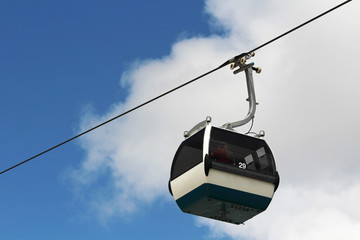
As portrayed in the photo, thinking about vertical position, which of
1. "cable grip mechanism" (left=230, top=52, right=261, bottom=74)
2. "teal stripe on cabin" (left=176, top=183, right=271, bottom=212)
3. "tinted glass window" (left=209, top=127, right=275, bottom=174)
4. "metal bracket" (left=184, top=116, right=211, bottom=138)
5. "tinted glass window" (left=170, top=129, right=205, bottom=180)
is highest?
"cable grip mechanism" (left=230, top=52, right=261, bottom=74)

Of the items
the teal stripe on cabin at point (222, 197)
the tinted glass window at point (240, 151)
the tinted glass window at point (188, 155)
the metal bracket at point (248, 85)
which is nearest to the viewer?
the teal stripe on cabin at point (222, 197)

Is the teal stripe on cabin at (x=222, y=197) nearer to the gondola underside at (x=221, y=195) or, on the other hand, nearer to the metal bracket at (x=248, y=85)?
the gondola underside at (x=221, y=195)

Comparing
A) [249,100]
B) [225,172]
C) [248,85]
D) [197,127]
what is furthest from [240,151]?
[248,85]

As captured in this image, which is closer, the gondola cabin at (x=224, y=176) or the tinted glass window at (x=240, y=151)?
the gondola cabin at (x=224, y=176)

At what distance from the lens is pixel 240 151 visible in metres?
12.2

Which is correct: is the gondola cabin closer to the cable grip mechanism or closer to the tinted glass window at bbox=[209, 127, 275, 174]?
the tinted glass window at bbox=[209, 127, 275, 174]

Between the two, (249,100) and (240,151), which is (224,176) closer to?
(240,151)

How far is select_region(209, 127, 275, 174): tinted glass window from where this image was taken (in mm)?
11961

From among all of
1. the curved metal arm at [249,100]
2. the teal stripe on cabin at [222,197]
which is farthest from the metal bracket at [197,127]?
the teal stripe on cabin at [222,197]

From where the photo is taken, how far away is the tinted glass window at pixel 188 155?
39.7 ft

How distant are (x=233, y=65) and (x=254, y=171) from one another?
1.91m

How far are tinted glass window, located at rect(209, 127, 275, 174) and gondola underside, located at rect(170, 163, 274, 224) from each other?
313mm

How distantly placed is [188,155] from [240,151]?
3.09 ft

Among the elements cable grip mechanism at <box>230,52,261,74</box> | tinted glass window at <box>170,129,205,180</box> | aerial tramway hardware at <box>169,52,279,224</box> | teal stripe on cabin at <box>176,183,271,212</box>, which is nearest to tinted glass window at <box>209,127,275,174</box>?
aerial tramway hardware at <box>169,52,279,224</box>
